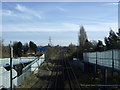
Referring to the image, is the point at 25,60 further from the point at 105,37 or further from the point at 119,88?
the point at 119,88

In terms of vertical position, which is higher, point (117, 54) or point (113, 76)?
point (117, 54)

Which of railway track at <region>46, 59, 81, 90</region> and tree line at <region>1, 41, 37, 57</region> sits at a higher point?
tree line at <region>1, 41, 37, 57</region>

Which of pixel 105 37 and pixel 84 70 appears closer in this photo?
pixel 84 70

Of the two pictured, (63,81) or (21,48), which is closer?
(63,81)

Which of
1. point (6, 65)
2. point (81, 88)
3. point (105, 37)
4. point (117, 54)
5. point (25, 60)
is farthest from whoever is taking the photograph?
point (105, 37)

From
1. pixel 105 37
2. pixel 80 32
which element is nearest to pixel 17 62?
pixel 105 37

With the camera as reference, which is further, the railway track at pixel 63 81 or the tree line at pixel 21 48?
the tree line at pixel 21 48

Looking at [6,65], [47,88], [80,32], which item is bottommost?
[47,88]

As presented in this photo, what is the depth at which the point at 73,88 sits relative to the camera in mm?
19156

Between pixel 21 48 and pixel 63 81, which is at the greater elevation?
pixel 21 48

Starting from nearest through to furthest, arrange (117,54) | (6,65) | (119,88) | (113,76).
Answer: (117,54) → (119,88) → (113,76) → (6,65)

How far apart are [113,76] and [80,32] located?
43447 mm

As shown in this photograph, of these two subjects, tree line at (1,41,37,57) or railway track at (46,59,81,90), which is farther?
tree line at (1,41,37,57)

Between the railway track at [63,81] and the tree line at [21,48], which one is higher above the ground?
the tree line at [21,48]
